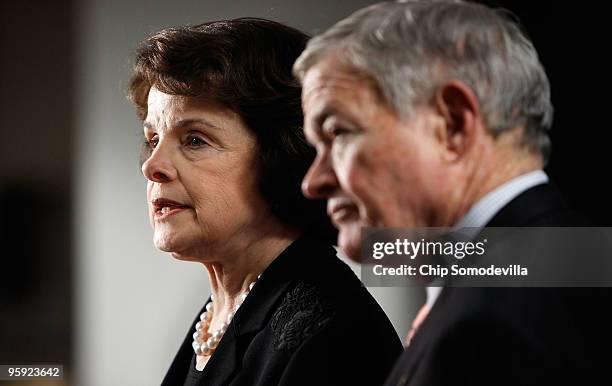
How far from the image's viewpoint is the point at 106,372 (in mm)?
2240

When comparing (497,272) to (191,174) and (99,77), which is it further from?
(99,77)

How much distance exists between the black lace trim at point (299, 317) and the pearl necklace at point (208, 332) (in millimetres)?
86

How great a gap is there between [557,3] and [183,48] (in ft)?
1.85

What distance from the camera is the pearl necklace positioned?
138 centimetres

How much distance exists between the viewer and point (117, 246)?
2.26 meters

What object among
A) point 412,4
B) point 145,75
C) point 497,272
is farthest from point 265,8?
point 497,272

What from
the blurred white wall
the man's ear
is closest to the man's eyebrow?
the man's ear

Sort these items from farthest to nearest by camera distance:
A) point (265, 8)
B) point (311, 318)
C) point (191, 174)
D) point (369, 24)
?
point (265, 8)
point (191, 174)
point (311, 318)
point (369, 24)

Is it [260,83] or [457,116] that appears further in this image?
[260,83]

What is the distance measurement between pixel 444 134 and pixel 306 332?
45 cm

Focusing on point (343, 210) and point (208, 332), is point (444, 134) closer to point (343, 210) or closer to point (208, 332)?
point (343, 210)

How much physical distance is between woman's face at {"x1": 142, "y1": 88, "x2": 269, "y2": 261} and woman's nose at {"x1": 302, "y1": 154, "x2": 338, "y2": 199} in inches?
15.2

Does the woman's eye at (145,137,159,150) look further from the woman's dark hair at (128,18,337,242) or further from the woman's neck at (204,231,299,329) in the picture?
the woman's neck at (204,231,299,329)

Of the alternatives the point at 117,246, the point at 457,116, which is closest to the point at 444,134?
the point at 457,116
